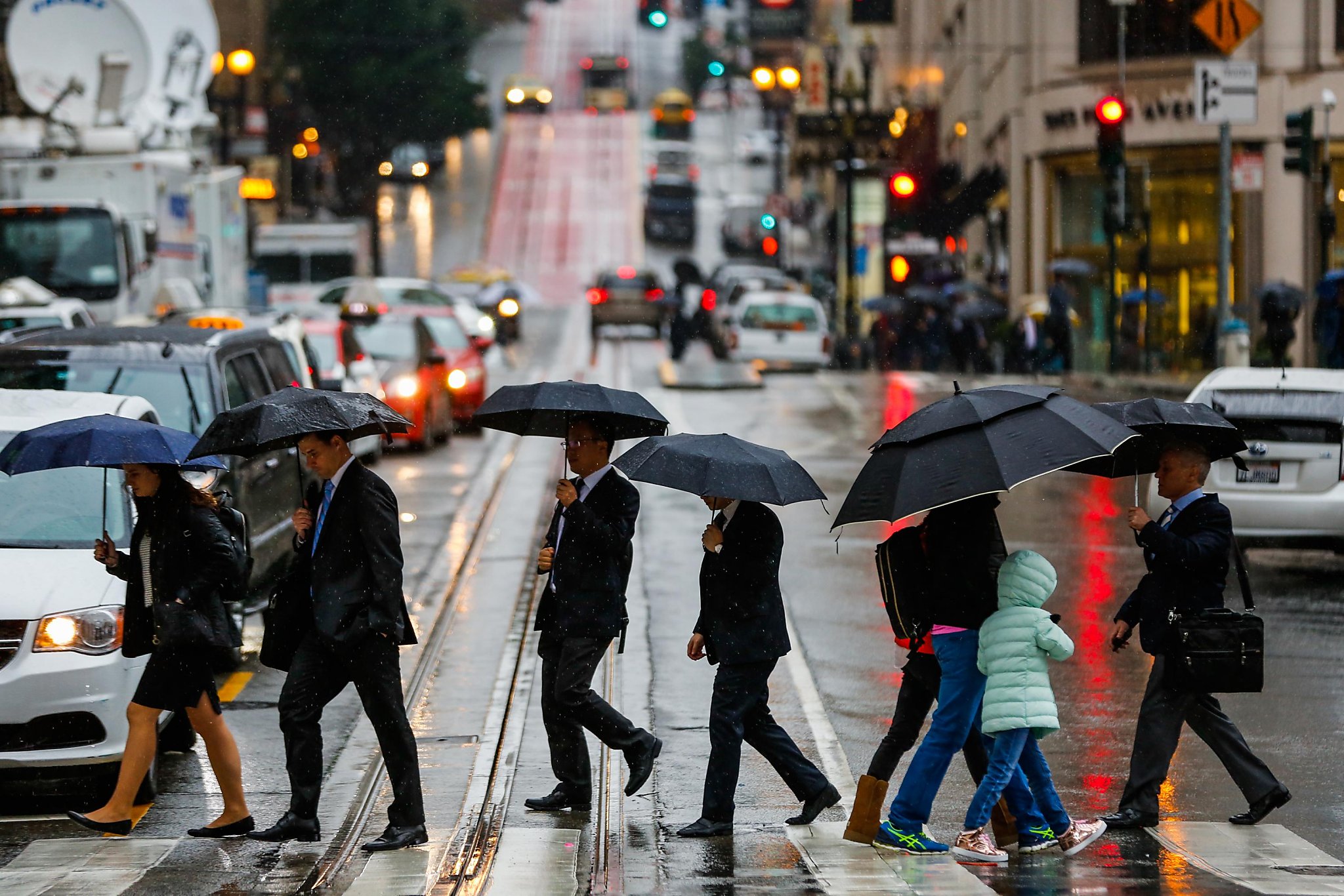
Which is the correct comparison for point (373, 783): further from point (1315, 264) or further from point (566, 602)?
point (1315, 264)

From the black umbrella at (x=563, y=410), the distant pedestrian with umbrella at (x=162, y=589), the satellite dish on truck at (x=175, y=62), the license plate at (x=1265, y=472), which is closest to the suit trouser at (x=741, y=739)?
the black umbrella at (x=563, y=410)

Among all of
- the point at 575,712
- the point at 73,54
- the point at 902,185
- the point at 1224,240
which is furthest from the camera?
the point at 902,185

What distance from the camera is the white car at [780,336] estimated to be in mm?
33969

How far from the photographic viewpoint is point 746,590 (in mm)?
7715

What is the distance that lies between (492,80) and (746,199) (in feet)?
138

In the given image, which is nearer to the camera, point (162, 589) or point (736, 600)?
point (736, 600)

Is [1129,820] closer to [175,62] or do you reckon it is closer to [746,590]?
[746,590]

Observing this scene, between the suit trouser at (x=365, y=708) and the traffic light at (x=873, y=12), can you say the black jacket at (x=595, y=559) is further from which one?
the traffic light at (x=873, y=12)

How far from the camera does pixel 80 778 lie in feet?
29.5

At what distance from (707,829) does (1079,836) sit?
1.48 m

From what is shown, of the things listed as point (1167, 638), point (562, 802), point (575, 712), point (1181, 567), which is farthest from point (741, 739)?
point (1181, 567)

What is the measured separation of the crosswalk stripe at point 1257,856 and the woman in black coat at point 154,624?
379cm

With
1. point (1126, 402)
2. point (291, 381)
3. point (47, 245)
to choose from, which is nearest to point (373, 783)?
point (1126, 402)

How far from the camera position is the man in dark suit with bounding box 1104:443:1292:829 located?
7.84 m
